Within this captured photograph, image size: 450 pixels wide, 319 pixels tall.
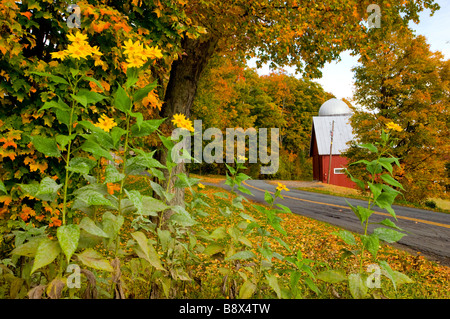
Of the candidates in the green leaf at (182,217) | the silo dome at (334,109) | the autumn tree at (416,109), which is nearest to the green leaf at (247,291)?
the green leaf at (182,217)

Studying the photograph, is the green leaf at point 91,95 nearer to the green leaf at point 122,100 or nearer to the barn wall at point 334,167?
the green leaf at point 122,100

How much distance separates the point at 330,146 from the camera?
A: 27125 millimetres

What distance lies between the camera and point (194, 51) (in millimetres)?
5191

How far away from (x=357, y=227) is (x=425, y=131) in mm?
9042

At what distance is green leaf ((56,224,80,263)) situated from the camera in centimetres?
106

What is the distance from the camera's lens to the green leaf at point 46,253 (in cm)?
109

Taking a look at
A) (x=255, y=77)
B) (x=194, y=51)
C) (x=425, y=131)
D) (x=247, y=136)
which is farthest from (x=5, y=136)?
(x=255, y=77)

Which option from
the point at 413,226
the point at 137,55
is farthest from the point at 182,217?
the point at 413,226

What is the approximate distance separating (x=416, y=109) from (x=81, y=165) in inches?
634

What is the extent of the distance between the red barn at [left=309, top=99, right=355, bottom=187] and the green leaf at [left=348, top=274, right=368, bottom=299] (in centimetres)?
2566

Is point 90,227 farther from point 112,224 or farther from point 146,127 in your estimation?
point 146,127

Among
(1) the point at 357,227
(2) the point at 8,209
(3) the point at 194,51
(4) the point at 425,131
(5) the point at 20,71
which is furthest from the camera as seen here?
(4) the point at 425,131

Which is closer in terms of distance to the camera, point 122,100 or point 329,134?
point 122,100
